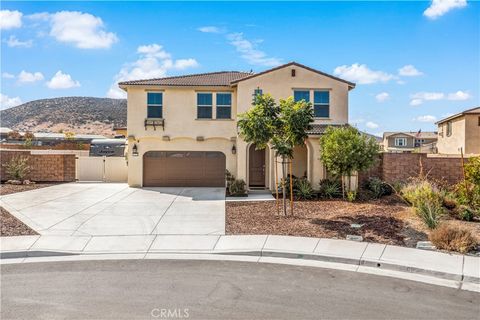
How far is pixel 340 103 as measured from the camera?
20.1m

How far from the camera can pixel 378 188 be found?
1777 centimetres

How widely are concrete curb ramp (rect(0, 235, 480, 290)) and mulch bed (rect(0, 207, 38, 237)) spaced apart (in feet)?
1.76

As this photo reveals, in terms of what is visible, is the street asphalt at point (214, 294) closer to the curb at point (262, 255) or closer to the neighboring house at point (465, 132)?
the curb at point (262, 255)

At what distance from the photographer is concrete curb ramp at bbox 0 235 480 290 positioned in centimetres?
881

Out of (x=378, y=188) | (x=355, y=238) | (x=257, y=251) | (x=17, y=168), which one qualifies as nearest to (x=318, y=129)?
(x=378, y=188)

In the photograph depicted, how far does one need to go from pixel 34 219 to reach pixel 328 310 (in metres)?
10.6

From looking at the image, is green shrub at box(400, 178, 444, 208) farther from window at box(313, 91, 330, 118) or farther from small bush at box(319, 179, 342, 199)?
window at box(313, 91, 330, 118)

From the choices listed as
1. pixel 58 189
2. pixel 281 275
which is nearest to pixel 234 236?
pixel 281 275

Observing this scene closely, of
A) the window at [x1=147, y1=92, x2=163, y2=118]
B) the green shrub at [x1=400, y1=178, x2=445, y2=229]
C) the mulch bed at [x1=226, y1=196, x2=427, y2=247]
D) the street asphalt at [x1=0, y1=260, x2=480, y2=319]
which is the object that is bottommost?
the street asphalt at [x1=0, y1=260, x2=480, y2=319]

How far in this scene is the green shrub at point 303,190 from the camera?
17.7m

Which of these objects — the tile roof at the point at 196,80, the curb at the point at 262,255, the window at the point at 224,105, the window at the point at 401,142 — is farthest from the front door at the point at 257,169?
the window at the point at 401,142

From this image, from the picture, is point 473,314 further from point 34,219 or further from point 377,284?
point 34,219

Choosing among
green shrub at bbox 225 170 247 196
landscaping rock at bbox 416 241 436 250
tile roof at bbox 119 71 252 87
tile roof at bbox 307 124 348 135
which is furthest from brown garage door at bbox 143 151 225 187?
landscaping rock at bbox 416 241 436 250

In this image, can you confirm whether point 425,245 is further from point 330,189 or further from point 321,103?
point 321,103
